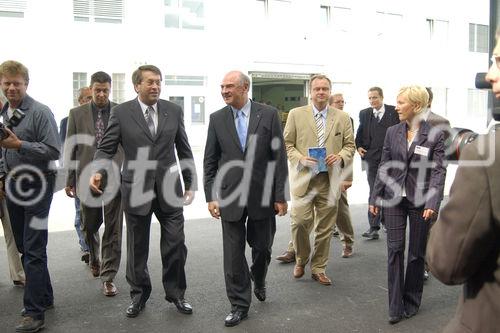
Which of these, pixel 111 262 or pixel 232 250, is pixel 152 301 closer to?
pixel 111 262

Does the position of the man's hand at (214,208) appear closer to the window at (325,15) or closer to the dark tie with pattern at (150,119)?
the dark tie with pattern at (150,119)

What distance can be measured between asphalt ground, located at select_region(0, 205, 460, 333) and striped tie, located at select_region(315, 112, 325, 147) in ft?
4.65

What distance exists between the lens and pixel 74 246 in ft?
23.0

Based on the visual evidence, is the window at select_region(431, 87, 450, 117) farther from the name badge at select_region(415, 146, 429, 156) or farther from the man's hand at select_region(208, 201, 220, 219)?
the man's hand at select_region(208, 201, 220, 219)

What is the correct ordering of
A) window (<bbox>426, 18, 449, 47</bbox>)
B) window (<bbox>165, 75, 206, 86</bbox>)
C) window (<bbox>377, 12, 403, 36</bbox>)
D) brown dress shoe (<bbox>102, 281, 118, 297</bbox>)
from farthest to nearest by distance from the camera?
1. window (<bbox>426, 18, 449, 47</bbox>)
2. window (<bbox>377, 12, 403, 36</bbox>)
3. window (<bbox>165, 75, 206, 86</bbox>)
4. brown dress shoe (<bbox>102, 281, 118, 297</bbox>)

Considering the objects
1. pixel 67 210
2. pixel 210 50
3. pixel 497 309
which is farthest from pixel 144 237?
pixel 210 50

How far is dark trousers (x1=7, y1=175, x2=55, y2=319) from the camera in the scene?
420 centimetres

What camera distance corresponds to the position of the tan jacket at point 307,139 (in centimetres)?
547

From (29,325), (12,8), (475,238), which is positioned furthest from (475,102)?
(475,238)

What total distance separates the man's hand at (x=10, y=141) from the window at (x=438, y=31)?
29.0 m

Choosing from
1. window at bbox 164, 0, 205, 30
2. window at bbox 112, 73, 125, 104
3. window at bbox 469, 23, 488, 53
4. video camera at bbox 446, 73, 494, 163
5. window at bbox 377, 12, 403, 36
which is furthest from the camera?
window at bbox 469, 23, 488, 53

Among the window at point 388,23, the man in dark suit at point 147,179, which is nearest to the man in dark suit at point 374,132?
the man in dark suit at point 147,179

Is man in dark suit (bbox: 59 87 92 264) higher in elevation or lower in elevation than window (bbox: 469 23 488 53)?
lower

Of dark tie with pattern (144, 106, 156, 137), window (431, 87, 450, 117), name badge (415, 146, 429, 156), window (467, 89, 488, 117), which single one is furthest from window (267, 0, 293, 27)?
name badge (415, 146, 429, 156)
